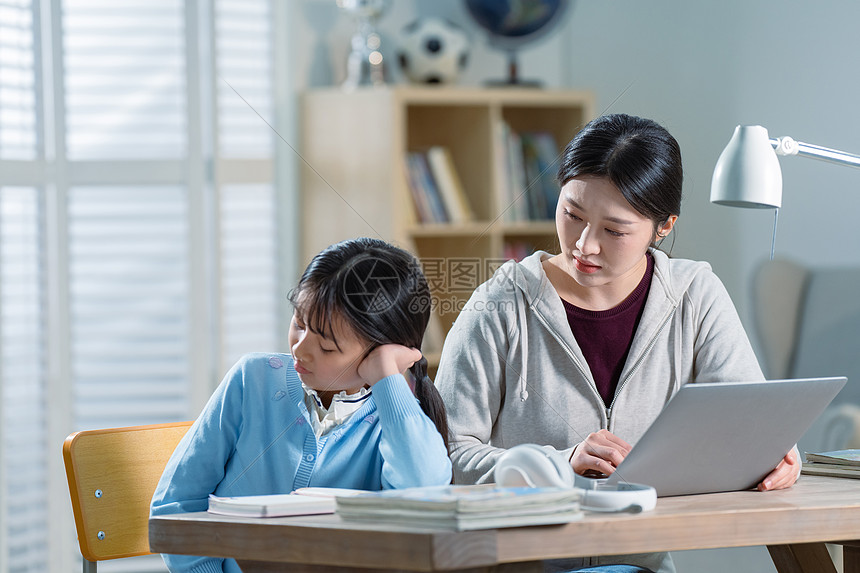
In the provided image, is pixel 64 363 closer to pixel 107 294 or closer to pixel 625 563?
pixel 107 294

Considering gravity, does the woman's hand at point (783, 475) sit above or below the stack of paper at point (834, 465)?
above

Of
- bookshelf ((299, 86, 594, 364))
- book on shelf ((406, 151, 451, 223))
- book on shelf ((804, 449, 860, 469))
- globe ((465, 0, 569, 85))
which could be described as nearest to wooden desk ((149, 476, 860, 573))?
book on shelf ((804, 449, 860, 469))

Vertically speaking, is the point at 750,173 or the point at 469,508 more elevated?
the point at 750,173

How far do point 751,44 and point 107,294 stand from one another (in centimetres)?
176

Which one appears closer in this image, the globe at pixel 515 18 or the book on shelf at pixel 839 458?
the book on shelf at pixel 839 458

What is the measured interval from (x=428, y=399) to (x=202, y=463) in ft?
0.95

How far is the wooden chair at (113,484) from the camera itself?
4.21 ft

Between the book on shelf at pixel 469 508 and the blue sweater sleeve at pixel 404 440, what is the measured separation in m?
0.18

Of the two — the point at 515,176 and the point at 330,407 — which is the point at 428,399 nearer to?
the point at 330,407

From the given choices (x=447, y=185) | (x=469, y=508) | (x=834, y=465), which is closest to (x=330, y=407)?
(x=469, y=508)

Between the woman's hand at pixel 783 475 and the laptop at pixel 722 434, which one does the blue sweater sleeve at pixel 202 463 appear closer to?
the laptop at pixel 722 434

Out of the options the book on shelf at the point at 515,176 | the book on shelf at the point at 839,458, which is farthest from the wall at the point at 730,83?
the book on shelf at the point at 839,458

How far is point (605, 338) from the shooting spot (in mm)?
1486

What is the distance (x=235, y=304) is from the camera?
2.77 meters
